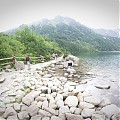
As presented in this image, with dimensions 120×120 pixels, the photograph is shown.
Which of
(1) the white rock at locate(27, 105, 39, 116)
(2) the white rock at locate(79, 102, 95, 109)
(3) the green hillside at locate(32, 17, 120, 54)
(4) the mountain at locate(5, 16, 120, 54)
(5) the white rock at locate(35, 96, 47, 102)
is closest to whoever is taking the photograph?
(1) the white rock at locate(27, 105, 39, 116)

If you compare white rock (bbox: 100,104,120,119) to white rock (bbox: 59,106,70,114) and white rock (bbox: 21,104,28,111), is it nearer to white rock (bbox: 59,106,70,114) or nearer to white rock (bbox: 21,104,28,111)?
white rock (bbox: 59,106,70,114)

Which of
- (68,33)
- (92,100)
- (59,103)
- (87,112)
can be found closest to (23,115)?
(59,103)

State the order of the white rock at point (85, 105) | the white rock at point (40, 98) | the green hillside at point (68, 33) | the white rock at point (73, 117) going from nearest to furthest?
the white rock at point (73, 117) < the white rock at point (85, 105) < the white rock at point (40, 98) < the green hillside at point (68, 33)

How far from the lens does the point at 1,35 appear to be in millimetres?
6723

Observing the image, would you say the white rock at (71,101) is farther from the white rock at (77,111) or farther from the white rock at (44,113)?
the white rock at (44,113)

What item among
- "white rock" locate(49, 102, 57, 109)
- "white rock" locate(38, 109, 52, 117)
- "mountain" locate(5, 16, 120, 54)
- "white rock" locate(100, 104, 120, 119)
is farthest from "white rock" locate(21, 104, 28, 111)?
"mountain" locate(5, 16, 120, 54)

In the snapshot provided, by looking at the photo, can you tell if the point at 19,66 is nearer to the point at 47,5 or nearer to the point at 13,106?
the point at 13,106

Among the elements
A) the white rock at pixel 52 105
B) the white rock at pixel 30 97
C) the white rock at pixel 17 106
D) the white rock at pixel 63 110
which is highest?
the white rock at pixel 30 97

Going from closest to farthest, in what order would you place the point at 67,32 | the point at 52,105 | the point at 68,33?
the point at 52,105, the point at 67,32, the point at 68,33

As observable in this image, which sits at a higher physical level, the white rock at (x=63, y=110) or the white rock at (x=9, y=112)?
the white rock at (x=9, y=112)

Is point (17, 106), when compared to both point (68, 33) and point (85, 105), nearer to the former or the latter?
point (85, 105)

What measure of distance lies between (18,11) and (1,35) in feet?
15.1

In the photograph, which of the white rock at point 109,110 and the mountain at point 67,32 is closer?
the white rock at point 109,110

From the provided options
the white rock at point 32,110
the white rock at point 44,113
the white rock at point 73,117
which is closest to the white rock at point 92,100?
the white rock at point 73,117
